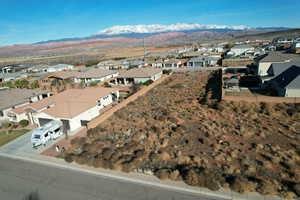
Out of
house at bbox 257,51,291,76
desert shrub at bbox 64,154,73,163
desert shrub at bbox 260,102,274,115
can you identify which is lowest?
desert shrub at bbox 64,154,73,163

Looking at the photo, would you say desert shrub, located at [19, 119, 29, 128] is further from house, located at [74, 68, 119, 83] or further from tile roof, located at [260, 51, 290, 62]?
tile roof, located at [260, 51, 290, 62]

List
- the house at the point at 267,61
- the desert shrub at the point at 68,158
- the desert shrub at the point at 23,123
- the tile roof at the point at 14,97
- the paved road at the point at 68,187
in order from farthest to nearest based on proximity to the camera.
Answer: the house at the point at 267,61
the tile roof at the point at 14,97
the desert shrub at the point at 23,123
the desert shrub at the point at 68,158
the paved road at the point at 68,187

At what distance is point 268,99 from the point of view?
80.6 ft

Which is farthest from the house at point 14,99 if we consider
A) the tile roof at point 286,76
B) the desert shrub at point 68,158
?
the tile roof at point 286,76

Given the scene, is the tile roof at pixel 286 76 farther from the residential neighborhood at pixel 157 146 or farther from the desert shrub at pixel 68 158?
the desert shrub at pixel 68 158

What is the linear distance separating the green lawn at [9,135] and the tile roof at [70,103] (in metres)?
3.49

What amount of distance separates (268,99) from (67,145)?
83.9ft

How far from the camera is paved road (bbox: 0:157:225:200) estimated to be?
11.6 m

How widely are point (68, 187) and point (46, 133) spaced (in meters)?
8.91

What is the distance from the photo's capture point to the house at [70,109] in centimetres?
2244

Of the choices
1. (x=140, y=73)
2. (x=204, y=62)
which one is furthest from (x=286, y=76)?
(x=204, y=62)

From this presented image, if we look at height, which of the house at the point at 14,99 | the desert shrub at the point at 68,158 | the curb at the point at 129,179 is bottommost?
the curb at the point at 129,179

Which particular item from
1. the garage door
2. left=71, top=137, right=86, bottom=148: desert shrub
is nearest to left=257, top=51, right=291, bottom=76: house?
left=71, top=137, right=86, bottom=148: desert shrub

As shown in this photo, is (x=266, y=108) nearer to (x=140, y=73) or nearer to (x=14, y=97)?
(x=140, y=73)
